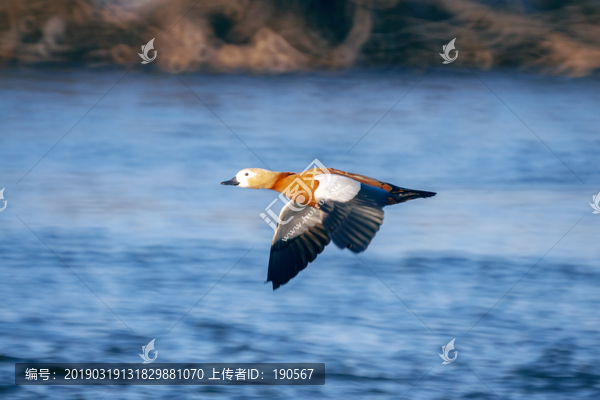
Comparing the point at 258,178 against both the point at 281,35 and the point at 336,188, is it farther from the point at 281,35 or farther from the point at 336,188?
the point at 281,35

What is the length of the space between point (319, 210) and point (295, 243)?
250 mm

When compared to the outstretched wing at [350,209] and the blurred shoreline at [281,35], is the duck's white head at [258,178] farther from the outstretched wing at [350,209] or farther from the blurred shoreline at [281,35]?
the blurred shoreline at [281,35]

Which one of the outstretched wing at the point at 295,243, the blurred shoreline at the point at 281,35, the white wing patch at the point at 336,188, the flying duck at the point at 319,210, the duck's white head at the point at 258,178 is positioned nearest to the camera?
the flying duck at the point at 319,210

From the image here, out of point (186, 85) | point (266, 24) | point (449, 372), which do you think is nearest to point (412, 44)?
point (266, 24)

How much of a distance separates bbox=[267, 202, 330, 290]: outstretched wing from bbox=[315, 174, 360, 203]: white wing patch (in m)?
0.37

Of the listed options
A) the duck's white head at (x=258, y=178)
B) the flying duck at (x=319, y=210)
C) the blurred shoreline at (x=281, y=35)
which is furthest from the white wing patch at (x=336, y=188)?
the blurred shoreline at (x=281, y=35)

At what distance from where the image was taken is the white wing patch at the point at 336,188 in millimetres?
4703

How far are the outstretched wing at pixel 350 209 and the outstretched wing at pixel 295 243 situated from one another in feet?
1.34

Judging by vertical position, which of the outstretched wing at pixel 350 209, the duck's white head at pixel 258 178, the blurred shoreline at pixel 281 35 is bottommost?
the outstretched wing at pixel 350 209

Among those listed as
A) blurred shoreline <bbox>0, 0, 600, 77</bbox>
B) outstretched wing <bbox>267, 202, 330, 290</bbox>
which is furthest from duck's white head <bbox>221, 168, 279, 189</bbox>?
blurred shoreline <bbox>0, 0, 600, 77</bbox>

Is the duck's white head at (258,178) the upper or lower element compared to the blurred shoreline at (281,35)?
lower

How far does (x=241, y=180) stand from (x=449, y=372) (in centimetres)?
172

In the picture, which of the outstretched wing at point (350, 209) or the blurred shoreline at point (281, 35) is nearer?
the outstretched wing at point (350, 209)

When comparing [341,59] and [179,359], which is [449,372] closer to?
[179,359]
